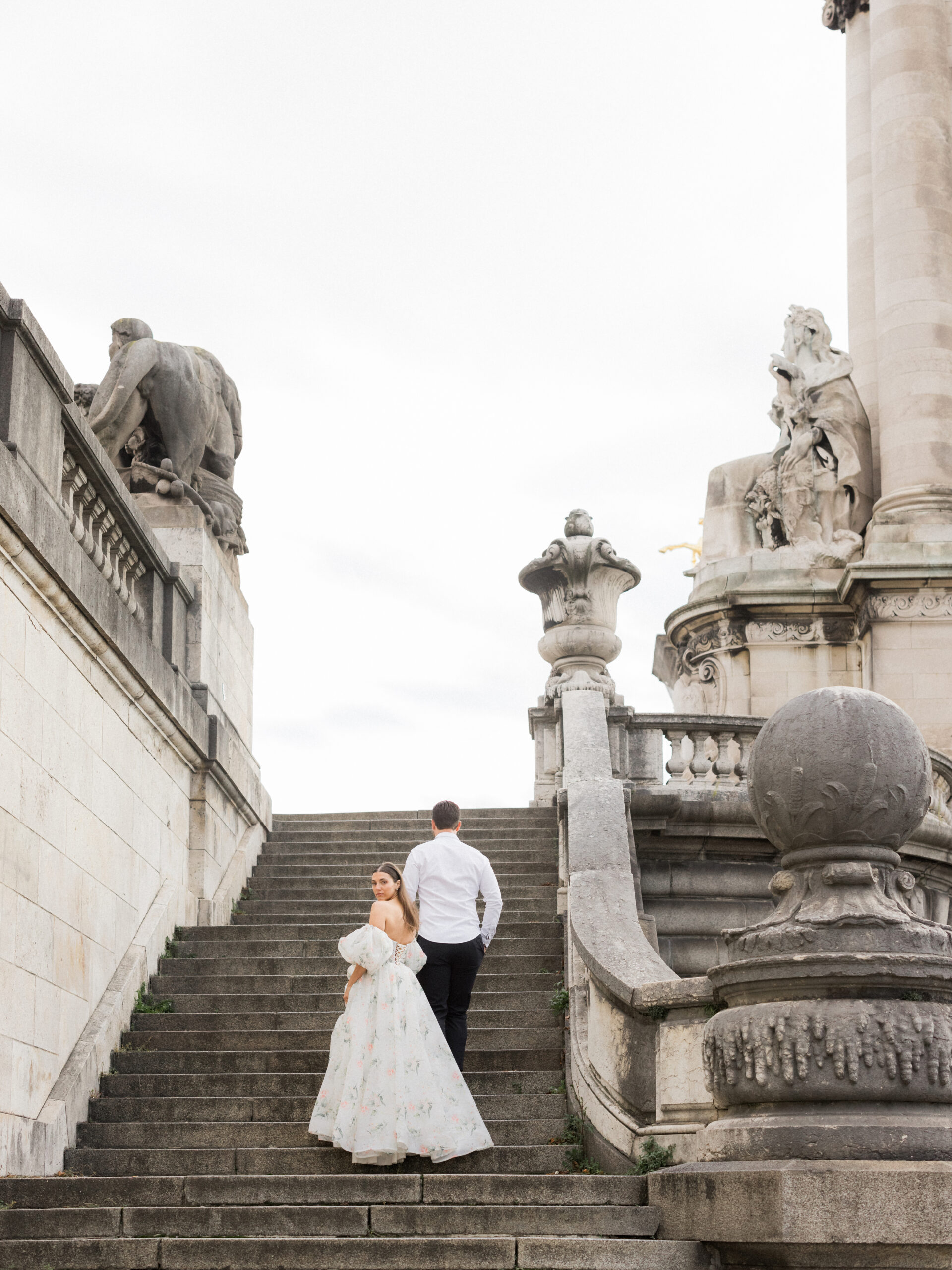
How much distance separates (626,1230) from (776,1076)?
1.15m

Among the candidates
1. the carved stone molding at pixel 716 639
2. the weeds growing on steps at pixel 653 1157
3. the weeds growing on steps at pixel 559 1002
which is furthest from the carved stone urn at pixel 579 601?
the weeds growing on steps at pixel 653 1157

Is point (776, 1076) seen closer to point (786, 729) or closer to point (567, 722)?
point (786, 729)

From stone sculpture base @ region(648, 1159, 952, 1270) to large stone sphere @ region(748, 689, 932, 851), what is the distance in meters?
1.31

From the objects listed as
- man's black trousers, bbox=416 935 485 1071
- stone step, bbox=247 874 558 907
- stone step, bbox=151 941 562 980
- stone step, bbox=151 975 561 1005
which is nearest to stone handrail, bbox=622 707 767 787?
stone step, bbox=247 874 558 907

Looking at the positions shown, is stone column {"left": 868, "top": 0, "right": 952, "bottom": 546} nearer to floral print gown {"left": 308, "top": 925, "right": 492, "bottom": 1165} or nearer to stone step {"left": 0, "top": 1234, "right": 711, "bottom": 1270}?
floral print gown {"left": 308, "top": 925, "right": 492, "bottom": 1165}

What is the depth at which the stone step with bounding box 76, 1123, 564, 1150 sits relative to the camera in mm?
8922

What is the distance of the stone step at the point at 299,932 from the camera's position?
38.4ft

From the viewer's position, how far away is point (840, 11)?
25.8m

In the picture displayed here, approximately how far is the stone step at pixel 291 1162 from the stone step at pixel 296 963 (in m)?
2.49

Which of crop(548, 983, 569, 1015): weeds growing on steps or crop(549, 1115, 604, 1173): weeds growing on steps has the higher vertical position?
crop(548, 983, 569, 1015): weeds growing on steps

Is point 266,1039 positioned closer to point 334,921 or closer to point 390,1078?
point 334,921

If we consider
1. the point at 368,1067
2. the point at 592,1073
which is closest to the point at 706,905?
the point at 592,1073

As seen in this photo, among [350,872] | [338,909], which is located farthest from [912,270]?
[338,909]

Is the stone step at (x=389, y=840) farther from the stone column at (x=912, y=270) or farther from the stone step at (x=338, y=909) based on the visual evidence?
the stone column at (x=912, y=270)
